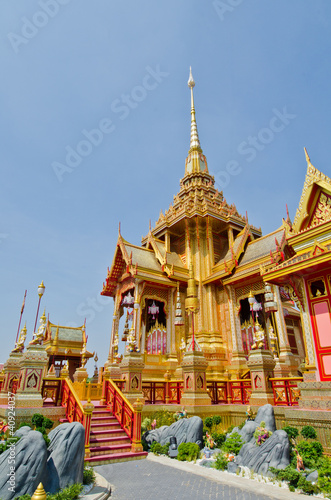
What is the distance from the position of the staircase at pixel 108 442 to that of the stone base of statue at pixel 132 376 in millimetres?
1065

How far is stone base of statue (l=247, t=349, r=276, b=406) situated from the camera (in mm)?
10031

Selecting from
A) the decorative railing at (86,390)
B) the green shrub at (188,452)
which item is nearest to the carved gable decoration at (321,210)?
the green shrub at (188,452)

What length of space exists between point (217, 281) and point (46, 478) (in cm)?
1456

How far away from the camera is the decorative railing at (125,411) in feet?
28.9

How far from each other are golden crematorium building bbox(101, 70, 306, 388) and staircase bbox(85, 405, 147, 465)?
4.19m

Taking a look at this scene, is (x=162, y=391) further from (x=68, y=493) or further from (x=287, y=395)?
(x=68, y=493)

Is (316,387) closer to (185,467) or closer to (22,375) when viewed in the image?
(185,467)

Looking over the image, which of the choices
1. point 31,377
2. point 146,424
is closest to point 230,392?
point 146,424

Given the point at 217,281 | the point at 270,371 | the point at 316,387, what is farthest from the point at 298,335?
the point at 316,387

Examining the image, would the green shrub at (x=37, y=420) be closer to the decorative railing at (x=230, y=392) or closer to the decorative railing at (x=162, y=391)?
the decorative railing at (x=162, y=391)

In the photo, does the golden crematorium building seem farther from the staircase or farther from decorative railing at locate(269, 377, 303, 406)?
the staircase

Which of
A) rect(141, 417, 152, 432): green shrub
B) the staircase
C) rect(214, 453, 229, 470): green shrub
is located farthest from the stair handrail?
rect(214, 453, 229, 470): green shrub

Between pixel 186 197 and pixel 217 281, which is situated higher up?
pixel 186 197

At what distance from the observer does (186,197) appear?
23.3m
